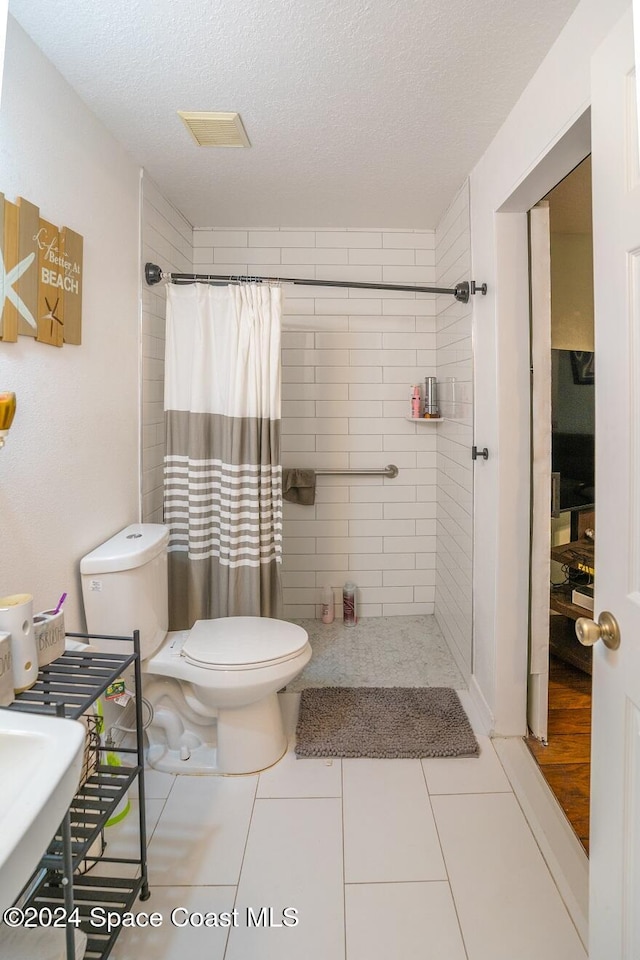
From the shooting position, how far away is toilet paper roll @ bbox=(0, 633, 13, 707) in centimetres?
116

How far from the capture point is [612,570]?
1.04 m

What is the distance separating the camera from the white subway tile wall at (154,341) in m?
2.41

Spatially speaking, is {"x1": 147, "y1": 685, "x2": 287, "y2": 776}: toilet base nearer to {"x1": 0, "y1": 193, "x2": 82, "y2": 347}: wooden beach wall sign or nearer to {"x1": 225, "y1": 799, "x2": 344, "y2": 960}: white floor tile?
{"x1": 225, "y1": 799, "x2": 344, "y2": 960}: white floor tile

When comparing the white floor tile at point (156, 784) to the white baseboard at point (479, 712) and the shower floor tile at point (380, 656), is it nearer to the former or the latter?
the shower floor tile at point (380, 656)

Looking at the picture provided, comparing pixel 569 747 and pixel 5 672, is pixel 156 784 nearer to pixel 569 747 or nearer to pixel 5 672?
pixel 5 672

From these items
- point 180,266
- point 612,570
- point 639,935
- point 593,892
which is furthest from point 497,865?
point 180,266

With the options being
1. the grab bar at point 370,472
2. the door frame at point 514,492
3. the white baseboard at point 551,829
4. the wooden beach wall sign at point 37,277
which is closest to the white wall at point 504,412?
the door frame at point 514,492

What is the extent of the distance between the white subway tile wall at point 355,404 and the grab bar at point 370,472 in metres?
0.04

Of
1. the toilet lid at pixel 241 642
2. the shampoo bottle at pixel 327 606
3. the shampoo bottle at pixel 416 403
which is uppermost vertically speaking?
the shampoo bottle at pixel 416 403

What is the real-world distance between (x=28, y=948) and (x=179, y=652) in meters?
0.95

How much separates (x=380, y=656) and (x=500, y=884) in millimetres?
1376

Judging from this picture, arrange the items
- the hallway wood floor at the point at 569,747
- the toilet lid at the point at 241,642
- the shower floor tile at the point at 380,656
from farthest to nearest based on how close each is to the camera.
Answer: the shower floor tile at the point at 380,656
the toilet lid at the point at 241,642
the hallway wood floor at the point at 569,747

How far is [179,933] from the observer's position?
54.9 inches

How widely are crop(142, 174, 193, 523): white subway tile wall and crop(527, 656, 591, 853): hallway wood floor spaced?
6.09 ft
